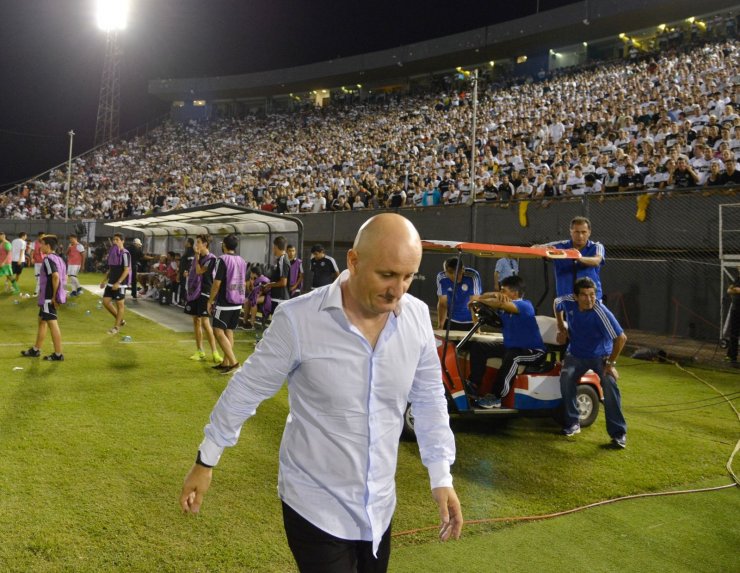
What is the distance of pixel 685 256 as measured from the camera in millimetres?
13180

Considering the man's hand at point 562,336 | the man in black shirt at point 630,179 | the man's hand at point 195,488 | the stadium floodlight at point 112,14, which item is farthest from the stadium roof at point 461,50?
the man's hand at point 195,488

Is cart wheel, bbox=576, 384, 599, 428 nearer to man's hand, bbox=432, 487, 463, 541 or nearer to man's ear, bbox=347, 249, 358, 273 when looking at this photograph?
man's hand, bbox=432, 487, 463, 541

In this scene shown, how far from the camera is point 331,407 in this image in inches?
83.2

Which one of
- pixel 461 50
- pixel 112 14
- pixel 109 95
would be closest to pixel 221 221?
pixel 461 50

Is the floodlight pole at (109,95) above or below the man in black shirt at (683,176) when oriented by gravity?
above

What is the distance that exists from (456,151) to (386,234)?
21846mm

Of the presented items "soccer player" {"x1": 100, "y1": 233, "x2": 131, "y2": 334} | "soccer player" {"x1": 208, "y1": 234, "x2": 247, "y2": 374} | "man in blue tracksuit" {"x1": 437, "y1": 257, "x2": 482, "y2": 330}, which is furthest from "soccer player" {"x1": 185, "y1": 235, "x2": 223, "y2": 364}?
"man in blue tracksuit" {"x1": 437, "y1": 257, "x2": 482, "y2": 330}

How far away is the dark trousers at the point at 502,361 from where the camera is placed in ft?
21.6

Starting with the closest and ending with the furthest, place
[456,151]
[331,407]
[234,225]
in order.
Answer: [331,407], [234,225], [456,151]

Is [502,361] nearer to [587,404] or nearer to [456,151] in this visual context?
[587,404]

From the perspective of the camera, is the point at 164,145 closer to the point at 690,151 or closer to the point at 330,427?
the point at 690,151

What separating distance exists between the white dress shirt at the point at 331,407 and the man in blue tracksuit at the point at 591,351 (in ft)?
15.2

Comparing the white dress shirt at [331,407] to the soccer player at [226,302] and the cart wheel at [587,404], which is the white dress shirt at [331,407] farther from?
the soccer player at [226,302]

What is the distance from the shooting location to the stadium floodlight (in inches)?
1879
